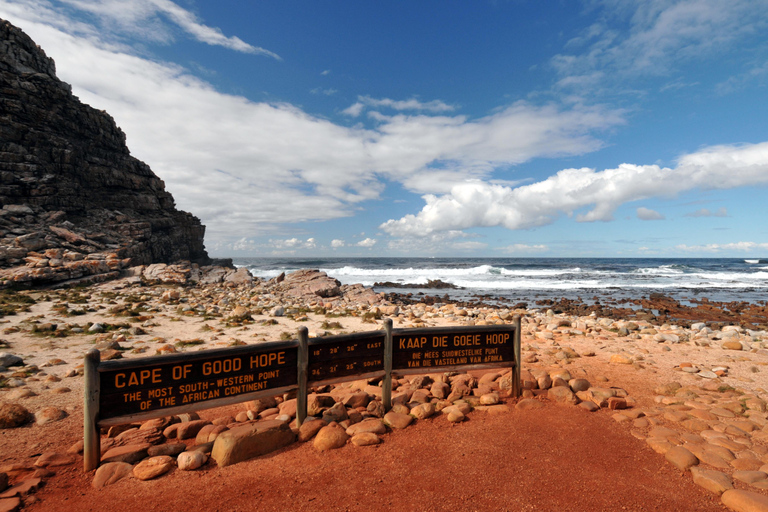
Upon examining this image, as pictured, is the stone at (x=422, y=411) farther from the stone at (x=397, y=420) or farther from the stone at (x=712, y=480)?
the stone at (x=712, y=480)

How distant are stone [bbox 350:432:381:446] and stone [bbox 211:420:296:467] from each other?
0.84 m

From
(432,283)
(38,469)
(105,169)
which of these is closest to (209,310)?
(38,469)

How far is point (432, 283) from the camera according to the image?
1718 inches

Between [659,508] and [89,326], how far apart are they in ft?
49.5

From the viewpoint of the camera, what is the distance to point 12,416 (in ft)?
17.3

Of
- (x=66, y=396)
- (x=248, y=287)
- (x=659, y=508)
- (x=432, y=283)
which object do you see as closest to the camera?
(x=659, y=508)

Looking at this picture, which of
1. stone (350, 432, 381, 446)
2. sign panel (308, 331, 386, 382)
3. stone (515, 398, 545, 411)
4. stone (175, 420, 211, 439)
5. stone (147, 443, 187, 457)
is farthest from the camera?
stone (515, 398, 545, 411)

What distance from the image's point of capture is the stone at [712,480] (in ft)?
12.1

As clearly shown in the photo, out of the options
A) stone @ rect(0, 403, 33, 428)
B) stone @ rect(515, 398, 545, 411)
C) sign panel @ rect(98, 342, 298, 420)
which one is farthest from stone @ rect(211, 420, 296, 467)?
stone @ rect(515, 398, 545, 411)

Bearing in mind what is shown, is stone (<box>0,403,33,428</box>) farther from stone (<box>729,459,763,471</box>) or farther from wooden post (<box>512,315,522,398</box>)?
stone (<box>729,459,763,471</box>)

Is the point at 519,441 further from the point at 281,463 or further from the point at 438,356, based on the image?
the point at 281,463

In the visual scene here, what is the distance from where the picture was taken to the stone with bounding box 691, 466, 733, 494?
370 centimetres

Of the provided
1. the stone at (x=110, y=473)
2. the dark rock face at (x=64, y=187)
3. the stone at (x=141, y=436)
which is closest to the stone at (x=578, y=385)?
the stone at (x=141, y=436)

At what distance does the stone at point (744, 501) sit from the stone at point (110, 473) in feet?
20.7
